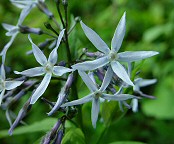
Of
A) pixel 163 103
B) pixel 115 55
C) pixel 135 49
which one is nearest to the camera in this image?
pixel 115 55

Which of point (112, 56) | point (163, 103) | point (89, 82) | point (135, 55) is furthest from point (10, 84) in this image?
point (163, 103)

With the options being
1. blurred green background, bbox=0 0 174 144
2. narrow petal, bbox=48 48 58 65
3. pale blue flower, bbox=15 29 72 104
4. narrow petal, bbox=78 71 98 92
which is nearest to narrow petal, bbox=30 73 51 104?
pale blue flower, bbox=15 29 72 104

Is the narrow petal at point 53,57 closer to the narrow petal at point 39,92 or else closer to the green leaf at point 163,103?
→ the narrow petal at point 39,92

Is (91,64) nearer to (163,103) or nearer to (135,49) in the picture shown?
(163,103)

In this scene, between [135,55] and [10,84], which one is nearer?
[135,55]

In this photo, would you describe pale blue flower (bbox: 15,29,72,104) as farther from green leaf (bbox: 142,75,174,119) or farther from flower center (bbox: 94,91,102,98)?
green leaf (bbox: 142,75,174,119)

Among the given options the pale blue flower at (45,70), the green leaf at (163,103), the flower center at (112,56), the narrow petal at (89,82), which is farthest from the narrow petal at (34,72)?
the green leaf at (163,103)

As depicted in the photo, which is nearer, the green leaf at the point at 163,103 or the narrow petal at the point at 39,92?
the narrow petal at the point at 39,92
